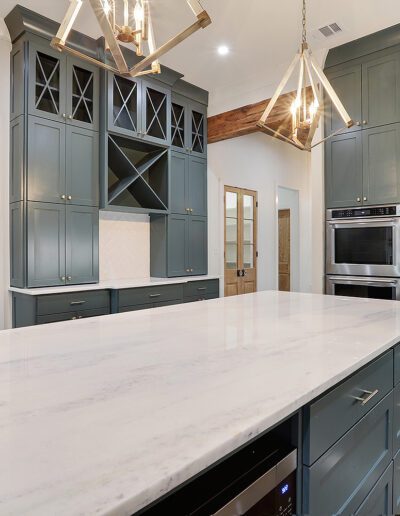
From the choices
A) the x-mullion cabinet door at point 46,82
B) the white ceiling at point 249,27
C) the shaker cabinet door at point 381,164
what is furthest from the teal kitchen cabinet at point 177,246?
the shaker cabinet door at point 381,164

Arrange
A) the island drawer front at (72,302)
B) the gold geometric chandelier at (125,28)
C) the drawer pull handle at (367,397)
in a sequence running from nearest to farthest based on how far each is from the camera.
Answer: the drawer pull handle at (367,397) < the gold geometric chandelier at (125,28) < the island drawer front at (72,302)

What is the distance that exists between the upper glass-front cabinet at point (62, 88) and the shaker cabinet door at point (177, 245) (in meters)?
1.41

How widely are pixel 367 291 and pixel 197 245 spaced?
208 cm

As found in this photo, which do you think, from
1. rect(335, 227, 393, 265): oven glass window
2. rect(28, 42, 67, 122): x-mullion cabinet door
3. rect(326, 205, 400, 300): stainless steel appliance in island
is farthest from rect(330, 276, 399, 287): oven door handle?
rect(28, 42, 67, 122): x-mullion cabinet door

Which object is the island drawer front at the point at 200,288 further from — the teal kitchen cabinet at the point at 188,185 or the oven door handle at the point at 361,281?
the oven door handle at the point at 361,281

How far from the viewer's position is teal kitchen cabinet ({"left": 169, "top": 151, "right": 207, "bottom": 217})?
14.8 ft

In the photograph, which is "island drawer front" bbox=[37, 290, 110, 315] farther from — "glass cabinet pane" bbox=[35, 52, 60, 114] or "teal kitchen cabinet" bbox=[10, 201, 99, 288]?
"glass cabinet pane" bbox=[35, 52, 60, 114]

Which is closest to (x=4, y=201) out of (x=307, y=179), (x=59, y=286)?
(x=59, y=286)

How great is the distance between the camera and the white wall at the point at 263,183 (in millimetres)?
5441

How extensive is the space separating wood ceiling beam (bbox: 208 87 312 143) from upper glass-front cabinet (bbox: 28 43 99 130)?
1734mm

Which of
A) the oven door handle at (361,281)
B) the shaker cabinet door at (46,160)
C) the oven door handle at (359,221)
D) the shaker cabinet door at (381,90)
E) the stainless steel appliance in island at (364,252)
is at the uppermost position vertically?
the shaker cabinet door at (381,90)

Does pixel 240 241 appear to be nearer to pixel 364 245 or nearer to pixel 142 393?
pixel 364 245

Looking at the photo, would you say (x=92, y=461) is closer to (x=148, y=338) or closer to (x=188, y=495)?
(x=188, y=495)

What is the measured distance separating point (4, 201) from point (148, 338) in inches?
107
